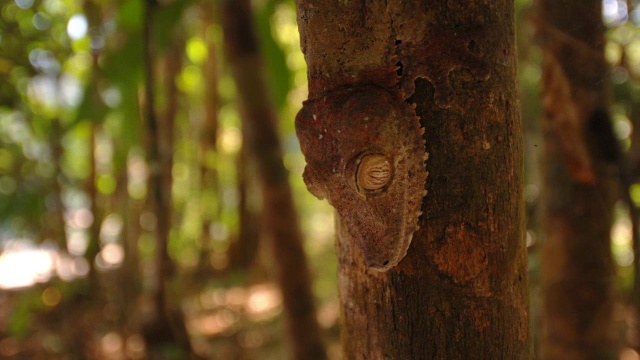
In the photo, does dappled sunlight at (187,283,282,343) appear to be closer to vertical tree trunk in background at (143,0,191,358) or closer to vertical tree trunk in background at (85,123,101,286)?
vertical tree trunk in background at (85,123,101,286)

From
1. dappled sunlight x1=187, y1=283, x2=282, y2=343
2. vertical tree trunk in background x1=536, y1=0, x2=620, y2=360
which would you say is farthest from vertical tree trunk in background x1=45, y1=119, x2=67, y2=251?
vertical tree trunk in background x1=536, y1=0, x2=620, y2=360

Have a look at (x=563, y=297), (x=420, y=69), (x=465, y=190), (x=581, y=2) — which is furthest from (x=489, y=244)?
(x=563, y=297)

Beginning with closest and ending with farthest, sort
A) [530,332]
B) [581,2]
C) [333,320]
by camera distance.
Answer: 1. [530,332]
2. [581,2]
3. [333,320]

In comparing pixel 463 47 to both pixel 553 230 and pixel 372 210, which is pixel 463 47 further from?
pixel 553 230

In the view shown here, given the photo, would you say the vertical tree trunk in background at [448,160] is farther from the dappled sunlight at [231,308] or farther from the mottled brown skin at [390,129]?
the dappled sunlight at [231,308]

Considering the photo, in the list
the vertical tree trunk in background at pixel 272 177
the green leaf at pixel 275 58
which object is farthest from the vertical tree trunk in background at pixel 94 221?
the green leaf at pixel 275 58

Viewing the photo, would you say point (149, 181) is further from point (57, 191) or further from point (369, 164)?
point (369, 164)
